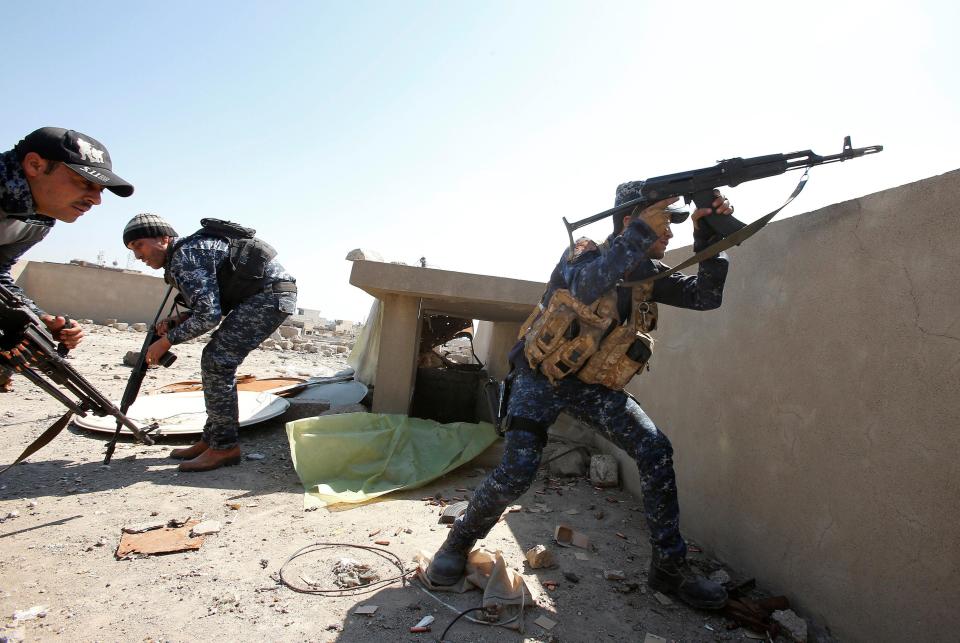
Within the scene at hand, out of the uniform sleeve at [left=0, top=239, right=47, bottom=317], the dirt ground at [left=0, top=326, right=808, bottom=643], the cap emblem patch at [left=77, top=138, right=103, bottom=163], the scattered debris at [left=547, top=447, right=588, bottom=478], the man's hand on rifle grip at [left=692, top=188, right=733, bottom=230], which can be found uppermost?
the cap emblem patch at [left=77, top=138, right=103, bottom=163]

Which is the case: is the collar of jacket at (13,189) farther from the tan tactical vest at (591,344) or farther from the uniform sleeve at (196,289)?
the tan tactical vest at (591,344)

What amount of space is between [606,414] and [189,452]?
120 inches

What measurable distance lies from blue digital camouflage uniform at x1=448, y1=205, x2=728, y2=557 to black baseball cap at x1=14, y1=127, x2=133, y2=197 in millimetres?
1955

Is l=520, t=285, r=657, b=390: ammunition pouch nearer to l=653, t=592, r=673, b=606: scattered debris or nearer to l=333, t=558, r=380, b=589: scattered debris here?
l=653, t=592, r=673, b=606: scattered debris

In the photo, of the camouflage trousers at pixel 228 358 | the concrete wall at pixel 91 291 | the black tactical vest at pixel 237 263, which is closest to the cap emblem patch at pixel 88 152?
the black tactical vest at pixel 237 263

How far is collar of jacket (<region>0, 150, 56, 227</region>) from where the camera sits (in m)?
2.11

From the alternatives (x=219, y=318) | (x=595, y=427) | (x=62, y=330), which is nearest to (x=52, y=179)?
(x=62, y=330)

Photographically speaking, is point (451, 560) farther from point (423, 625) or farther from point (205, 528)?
point (205, 528)

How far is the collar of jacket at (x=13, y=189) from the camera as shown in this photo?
2.11 meters

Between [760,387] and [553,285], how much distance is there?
1.03m

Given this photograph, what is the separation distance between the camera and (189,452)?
3834 mm

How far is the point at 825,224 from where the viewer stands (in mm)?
2184

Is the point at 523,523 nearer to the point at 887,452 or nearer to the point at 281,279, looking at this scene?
the point at 887,452

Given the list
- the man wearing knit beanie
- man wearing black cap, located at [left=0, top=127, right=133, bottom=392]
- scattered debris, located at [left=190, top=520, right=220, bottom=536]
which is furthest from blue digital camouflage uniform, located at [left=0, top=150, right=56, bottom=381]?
scattered debris, located at [left=190, top=520, right=220, bottom=536]
